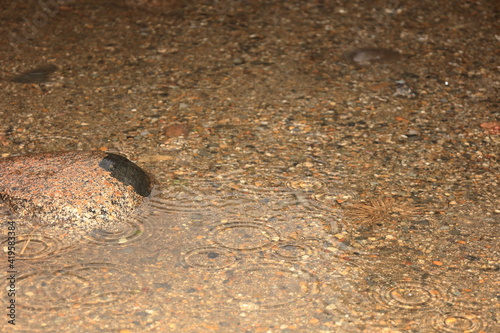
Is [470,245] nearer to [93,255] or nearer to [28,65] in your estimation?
[93,255]

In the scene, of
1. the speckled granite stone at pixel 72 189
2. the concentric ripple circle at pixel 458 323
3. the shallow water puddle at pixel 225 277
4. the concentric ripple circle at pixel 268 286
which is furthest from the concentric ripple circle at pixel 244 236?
the concentric ripple circle at pixel 458 323

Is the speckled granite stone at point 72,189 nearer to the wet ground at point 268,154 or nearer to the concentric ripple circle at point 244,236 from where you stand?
the wet ground at point 268,154

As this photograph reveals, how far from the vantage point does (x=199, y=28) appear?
18.9ft

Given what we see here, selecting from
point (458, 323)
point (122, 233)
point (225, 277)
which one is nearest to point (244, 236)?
point (225, 277)

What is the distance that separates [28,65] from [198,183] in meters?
2.26

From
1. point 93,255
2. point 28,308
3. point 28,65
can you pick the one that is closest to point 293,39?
point 28,65

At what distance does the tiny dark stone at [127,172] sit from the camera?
3559 mm

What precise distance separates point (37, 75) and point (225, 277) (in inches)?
112

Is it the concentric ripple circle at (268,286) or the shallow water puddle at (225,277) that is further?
the concentric ripple circle at (268,286)

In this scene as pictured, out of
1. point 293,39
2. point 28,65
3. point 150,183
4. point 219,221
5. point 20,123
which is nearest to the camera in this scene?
point 219,221

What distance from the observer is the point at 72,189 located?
3398 millimetres

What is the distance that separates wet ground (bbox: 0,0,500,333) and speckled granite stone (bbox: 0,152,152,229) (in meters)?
0.10

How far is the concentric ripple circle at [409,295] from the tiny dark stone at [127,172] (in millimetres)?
1489

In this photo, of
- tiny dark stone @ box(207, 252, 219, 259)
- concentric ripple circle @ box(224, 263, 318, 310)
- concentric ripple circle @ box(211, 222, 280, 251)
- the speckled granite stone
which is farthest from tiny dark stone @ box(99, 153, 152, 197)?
concentric ripple circle @ box(224, 263, 318, 310)
